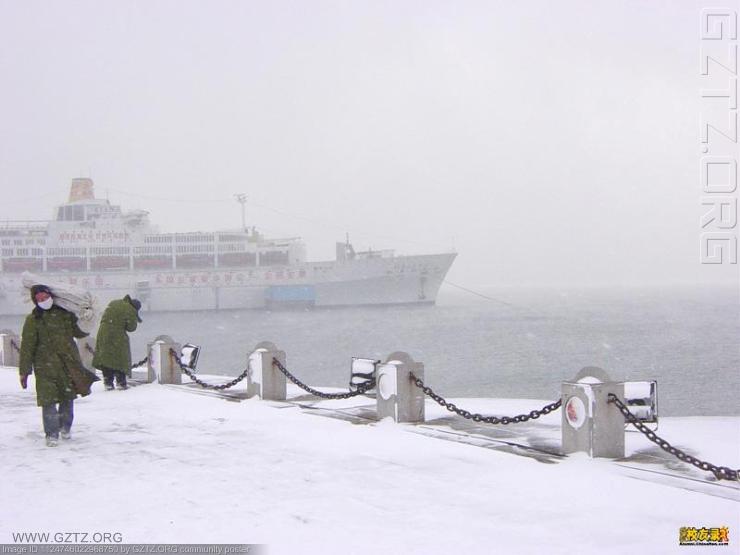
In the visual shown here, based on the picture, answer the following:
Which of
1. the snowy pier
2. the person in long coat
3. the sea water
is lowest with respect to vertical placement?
the sea water

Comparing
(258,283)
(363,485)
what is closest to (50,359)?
(363,485)

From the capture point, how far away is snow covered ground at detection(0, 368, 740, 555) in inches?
148

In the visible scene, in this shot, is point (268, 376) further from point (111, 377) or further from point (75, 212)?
point (75, 212)

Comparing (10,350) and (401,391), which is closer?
(401,391)

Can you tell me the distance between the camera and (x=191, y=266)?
261 ft

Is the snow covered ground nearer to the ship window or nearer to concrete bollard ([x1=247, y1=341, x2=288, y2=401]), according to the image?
concrete bollard ([x1=247, y1=341, x2=288, y2=401])

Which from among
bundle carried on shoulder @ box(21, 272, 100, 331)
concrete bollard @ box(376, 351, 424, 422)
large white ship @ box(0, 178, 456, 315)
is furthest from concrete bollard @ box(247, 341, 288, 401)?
large white ship @ box(0, 178, 456, 315)

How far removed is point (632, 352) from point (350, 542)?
40.9 meters

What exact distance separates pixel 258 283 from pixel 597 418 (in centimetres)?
7339

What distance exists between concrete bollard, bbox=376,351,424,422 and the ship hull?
67.7 metres

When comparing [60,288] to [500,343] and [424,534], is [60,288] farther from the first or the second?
[500,343]

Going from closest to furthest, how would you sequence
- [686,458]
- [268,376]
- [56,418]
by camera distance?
[686,458], [56,418], [268,376]

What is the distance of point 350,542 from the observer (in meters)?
→ 3.63

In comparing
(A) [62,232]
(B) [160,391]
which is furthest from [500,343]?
(A) [62,232]
